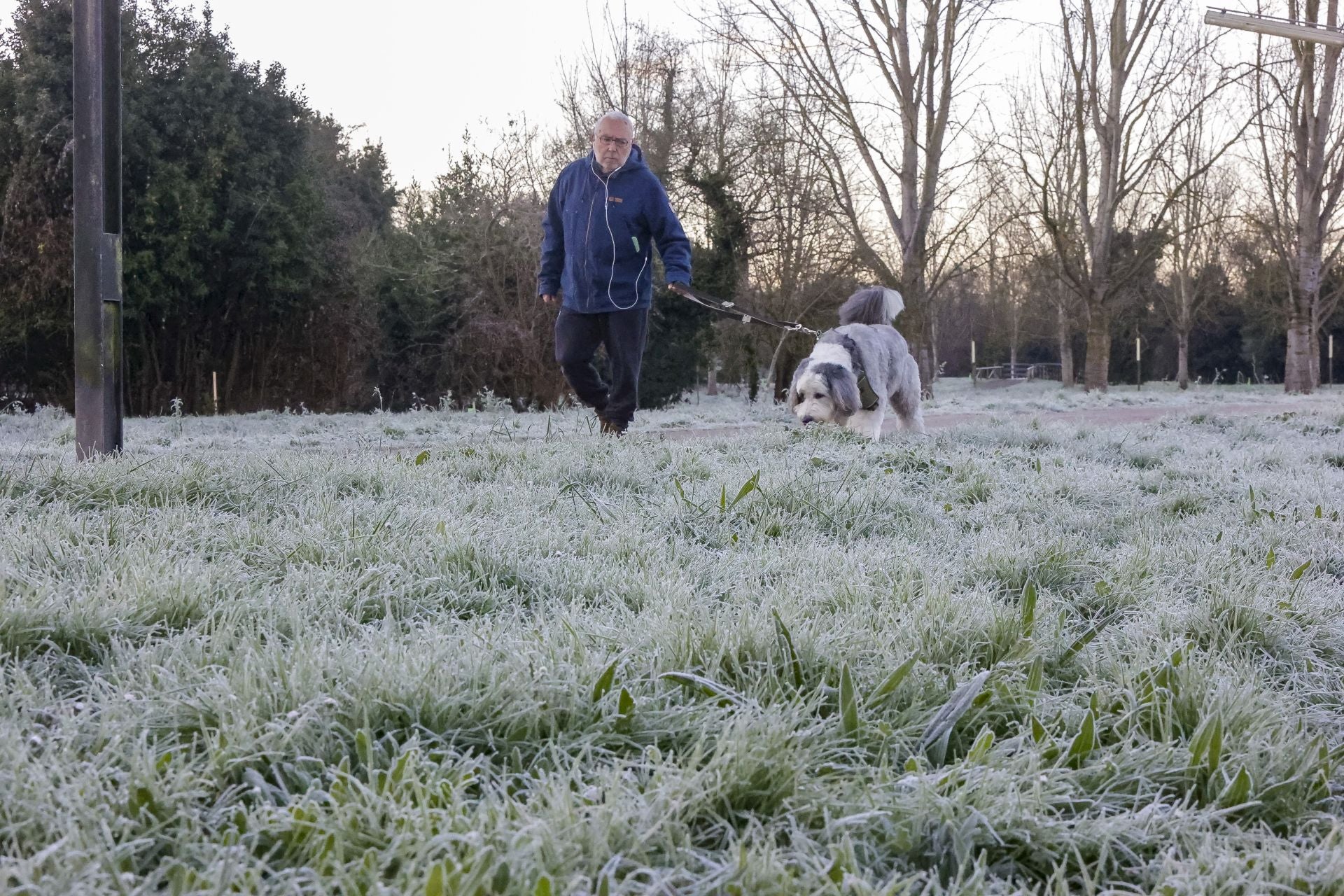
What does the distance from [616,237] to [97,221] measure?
308 centimetres

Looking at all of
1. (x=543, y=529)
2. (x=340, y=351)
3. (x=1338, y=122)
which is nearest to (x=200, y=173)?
(x=340, y=351)

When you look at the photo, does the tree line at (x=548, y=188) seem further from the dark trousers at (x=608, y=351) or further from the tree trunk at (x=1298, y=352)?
the dark trousers at (x=608, y=351)

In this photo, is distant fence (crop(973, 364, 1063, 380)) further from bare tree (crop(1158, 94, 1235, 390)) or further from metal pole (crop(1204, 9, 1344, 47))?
metal pole (crop(1204, 9, 1344, 47))

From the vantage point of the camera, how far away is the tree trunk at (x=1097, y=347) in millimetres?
22328

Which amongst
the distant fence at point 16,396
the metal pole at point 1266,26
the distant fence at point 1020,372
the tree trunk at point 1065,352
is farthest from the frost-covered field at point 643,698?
the distant fence at point 1020,372

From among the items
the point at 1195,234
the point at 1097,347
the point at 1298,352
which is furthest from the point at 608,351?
the point at 1195,234

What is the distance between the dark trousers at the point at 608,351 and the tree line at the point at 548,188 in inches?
431

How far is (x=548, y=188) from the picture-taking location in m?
19.4

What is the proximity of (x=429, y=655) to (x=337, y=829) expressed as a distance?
52 centimetres

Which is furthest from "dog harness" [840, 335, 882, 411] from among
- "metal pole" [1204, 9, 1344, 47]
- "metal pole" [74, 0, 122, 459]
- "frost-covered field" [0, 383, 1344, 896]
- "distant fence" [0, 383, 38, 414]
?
"distant fence" [0, 383, 38, 414]

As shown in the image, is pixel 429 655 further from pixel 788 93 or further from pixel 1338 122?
pixel 1338 122

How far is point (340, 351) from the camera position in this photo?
18312 millimetres

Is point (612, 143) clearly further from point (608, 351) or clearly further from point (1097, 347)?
point (1097, 347)

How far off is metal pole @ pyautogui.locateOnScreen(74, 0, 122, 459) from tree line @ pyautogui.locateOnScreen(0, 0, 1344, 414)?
11.9m
